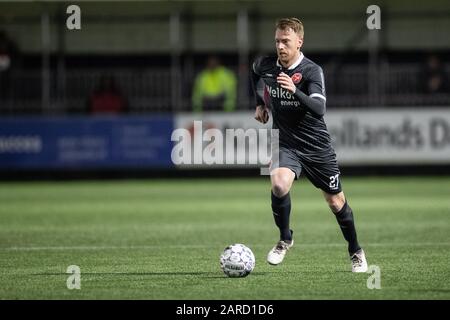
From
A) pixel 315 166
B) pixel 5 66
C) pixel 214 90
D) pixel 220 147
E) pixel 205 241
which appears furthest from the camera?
pixel 5 66

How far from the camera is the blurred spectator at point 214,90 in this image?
2477cm

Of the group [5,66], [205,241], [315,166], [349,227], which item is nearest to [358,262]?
[349,227]

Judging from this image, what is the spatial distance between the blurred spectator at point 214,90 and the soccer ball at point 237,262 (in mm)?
15054

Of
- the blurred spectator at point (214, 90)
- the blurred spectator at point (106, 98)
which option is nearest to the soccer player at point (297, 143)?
the blurred spectator at point (214, 90)

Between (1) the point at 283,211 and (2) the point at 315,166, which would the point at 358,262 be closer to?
(1) the point at 283,211

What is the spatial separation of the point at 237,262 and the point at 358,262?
3.82 feet

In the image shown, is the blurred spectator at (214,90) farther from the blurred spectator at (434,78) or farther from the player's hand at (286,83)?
the player's hand at (286,83)

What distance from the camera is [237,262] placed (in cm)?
951

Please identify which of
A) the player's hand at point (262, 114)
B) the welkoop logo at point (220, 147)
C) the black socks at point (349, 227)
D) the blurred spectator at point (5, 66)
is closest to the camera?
the black socks at point (349, 227)

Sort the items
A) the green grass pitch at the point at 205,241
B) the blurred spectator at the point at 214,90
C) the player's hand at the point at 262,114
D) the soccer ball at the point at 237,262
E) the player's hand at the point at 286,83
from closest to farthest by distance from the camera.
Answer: the green grass pitch at the point at 205,241 < the player's hand at the point at 286,83 < the soccer ball at the point at 237,262 < the player's hand at the point at 262,114 < the blurred spectator at the point at 214,90

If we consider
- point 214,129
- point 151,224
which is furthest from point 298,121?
point 214,129

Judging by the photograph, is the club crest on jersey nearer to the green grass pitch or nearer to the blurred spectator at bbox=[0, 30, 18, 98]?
the green grass pitch
